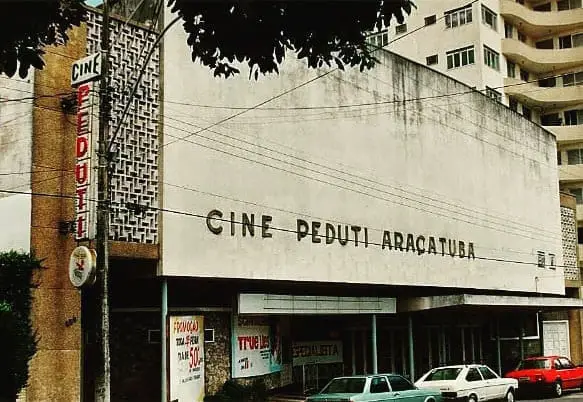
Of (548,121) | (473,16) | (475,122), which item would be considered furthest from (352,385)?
(548,121)

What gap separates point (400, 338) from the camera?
3803 centimetres

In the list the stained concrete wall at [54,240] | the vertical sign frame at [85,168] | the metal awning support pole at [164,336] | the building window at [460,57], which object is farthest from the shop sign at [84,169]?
the building window at [460,57]

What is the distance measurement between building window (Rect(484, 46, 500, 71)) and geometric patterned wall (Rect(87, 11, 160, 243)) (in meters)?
41.8

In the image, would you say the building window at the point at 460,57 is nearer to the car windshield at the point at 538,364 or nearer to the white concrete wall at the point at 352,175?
the white concrete wall at the point at 352,175

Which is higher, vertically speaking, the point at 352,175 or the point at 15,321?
the point at 352,175

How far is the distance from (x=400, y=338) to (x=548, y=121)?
37.2 m

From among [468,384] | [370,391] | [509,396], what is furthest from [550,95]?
[370,391]

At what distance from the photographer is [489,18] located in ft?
207

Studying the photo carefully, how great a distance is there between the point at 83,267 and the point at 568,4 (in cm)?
6003

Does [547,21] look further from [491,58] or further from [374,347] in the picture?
[374,347]

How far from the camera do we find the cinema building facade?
904 inches

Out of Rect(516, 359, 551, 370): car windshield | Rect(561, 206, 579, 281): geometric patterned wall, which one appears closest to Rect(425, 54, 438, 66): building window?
Rect(561, 206, 579, 281): geometric patterned wall

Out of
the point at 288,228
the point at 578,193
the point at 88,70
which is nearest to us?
the point at 88,70

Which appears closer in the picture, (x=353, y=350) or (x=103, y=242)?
(x=103, y=242)
